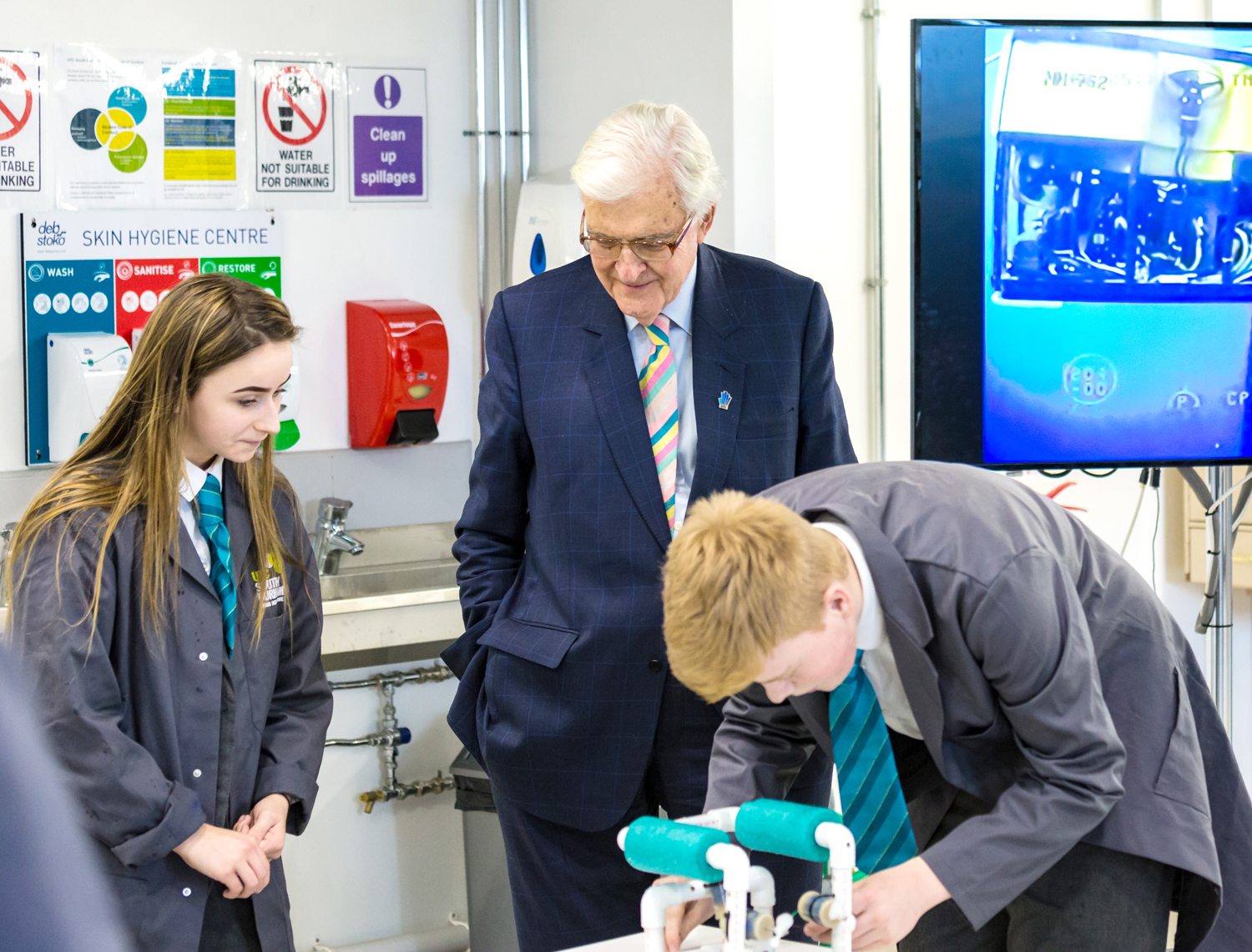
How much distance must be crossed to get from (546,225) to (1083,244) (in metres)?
1.24

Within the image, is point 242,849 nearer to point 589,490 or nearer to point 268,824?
point 268,824

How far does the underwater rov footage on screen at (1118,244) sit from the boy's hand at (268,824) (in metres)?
1.27

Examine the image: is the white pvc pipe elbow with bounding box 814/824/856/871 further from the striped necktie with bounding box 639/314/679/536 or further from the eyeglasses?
the eyeglasses

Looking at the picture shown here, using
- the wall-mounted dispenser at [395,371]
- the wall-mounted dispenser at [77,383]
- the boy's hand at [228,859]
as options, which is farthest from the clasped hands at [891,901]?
the wall-mounted dispenser at [77,383]

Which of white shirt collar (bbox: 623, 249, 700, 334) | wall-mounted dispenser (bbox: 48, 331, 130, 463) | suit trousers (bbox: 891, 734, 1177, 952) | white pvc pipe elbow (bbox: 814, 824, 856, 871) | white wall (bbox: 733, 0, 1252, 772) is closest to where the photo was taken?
white pvc pipe elbow (bbox: 814, 824, 856, 871)

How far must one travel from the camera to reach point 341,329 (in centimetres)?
318

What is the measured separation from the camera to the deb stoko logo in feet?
9.42

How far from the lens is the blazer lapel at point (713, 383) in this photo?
1695mm

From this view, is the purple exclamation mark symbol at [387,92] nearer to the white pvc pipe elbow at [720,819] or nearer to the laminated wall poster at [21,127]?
the laminated wall poster at [21,127]

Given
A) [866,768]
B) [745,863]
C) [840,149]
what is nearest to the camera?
[745,863]

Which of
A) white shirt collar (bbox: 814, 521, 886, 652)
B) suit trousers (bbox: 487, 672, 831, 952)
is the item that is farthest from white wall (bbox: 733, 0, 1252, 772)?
white shirt collar (bbox: 814, 521, 886, 652)

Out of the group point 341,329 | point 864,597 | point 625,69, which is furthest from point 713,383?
point 341,329

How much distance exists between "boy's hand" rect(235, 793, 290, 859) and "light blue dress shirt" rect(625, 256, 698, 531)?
26.6 inches

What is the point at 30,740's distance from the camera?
14.1 inches
